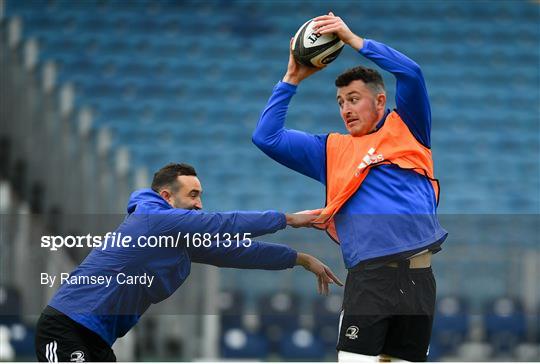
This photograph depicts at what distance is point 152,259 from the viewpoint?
4.48 m

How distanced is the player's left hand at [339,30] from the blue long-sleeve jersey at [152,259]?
2.41ft

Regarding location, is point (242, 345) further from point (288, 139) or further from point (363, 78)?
point (363, 78)

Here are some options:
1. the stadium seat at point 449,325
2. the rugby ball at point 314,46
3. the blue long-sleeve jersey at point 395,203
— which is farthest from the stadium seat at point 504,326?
the rugby ball at point 314,46

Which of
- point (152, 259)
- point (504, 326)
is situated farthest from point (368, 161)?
point (504, 326)

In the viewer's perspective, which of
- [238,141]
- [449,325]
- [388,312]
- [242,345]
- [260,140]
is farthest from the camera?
[238,141]

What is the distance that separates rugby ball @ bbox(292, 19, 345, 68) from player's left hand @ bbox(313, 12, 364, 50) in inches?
1.2

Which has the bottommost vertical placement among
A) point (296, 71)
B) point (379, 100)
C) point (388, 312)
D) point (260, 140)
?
point (388, 312)

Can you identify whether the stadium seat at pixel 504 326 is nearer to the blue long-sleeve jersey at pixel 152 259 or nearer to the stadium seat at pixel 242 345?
the stadium seat at pixel 242 345

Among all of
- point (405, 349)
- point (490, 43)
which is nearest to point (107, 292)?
point (405, 349)

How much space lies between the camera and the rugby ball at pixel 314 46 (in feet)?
14.0

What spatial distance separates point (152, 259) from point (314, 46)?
1.10 m

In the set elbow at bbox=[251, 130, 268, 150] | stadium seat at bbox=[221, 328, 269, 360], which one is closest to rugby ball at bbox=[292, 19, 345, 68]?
elbow at bbox=[251, 130, 268, 150]

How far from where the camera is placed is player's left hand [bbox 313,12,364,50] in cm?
413

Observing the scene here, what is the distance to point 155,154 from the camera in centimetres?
969
